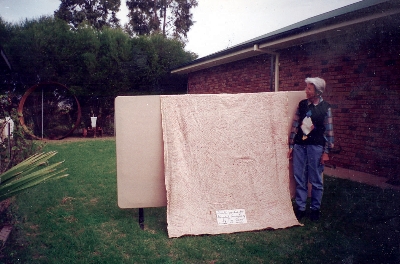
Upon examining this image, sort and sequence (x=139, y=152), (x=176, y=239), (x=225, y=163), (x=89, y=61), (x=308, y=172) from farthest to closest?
(x=89, y=61) → (x=308, y=172) → (x=225, y=163) → (x=139, y=152) → (x=176, y=239)

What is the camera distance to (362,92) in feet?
17.0

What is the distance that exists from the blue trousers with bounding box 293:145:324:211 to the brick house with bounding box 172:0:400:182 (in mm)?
2018

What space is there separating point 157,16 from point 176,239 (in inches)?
827

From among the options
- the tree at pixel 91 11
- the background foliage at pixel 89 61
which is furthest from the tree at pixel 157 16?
the background foliage at pixel 89 61

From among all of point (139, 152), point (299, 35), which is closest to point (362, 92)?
point (299, 35)

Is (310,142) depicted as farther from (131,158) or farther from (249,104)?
(131,158)

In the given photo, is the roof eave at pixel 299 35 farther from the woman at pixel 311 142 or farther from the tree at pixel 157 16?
the tree at pixel 157 16

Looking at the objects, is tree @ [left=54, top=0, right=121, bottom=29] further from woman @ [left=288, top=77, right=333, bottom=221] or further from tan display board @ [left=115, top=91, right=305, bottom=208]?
woman @ [left=288, top=77, right=333, bottom=221]

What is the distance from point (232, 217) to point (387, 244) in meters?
1.58

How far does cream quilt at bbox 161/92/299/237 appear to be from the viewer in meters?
3.23

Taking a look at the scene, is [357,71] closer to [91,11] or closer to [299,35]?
[299,35]

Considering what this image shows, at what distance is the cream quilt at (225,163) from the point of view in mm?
3230

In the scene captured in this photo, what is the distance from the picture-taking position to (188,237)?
312cm

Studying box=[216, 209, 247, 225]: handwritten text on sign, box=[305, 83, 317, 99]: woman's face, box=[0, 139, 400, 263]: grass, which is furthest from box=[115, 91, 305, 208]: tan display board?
box=[305, 83, 317, 99]: woman's face
